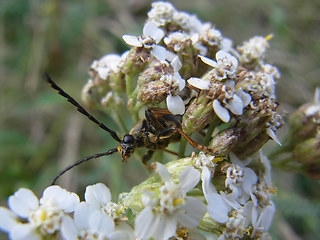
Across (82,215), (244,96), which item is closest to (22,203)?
(82,215)

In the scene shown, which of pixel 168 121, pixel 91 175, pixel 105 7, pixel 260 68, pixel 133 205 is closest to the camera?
pixel 133 205

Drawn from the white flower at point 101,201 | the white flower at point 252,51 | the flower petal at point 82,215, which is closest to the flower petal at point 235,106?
the white flower at point 252,51

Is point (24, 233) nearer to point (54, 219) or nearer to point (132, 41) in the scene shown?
point (54, 219)

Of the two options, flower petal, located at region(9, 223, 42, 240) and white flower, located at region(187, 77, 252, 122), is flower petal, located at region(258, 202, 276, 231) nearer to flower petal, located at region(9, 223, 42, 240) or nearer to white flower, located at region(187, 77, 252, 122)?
white flower, located at region(187, 77, 252, 122)

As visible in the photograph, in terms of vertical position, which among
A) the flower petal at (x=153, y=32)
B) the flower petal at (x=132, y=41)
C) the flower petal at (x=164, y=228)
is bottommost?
the flower petal at (x=164, y=228)

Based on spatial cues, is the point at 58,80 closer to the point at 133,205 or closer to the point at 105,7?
the point at 105,7

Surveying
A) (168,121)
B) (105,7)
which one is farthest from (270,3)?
(168,121)

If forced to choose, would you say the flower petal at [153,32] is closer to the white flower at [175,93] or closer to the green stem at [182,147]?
the white flower at [175,93]
